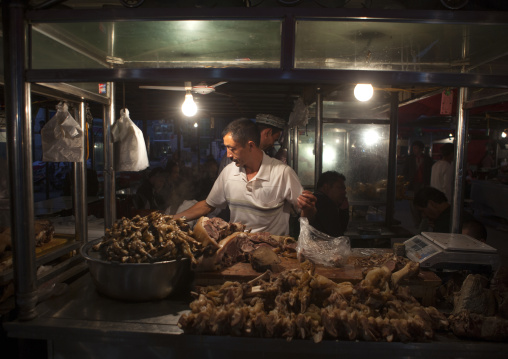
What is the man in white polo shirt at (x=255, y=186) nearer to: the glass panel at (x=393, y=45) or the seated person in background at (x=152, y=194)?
the glass panel at (x=393, y=45)

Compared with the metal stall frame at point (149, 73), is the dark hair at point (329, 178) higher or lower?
lower

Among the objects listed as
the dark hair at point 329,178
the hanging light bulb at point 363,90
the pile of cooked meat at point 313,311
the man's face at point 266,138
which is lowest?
the pile of cooked meat at point 313,311

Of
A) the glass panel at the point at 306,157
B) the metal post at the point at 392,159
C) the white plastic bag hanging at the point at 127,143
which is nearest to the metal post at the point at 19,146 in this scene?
the white plastic bag hanging at the point at 127,143

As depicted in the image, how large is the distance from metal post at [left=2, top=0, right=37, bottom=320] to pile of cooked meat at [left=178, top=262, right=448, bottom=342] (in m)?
1.02

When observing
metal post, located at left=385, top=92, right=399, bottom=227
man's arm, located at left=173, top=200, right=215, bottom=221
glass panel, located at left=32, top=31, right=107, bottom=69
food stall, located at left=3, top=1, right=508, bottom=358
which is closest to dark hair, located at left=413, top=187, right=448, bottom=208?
metal post, located at left=385, top=92, right=399, bottom=227

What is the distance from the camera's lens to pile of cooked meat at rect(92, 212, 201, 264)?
6.92ft

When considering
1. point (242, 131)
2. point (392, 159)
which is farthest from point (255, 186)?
point (392, 159)

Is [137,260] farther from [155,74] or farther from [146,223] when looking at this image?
[155,74]

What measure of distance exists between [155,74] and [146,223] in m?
1.00

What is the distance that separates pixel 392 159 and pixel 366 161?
1.39ft

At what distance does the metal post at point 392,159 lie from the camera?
225 inches

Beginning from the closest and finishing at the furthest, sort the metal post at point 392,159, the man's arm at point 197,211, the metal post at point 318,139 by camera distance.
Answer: the man's arm at point 197,211 → the metal post at point 318,139 → the metal post at point 392,159

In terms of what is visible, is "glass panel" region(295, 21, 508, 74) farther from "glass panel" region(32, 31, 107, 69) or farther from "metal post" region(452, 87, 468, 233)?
"glass panel" region(32, 31, 107, 69)

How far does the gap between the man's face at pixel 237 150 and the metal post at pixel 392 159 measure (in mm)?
3281
